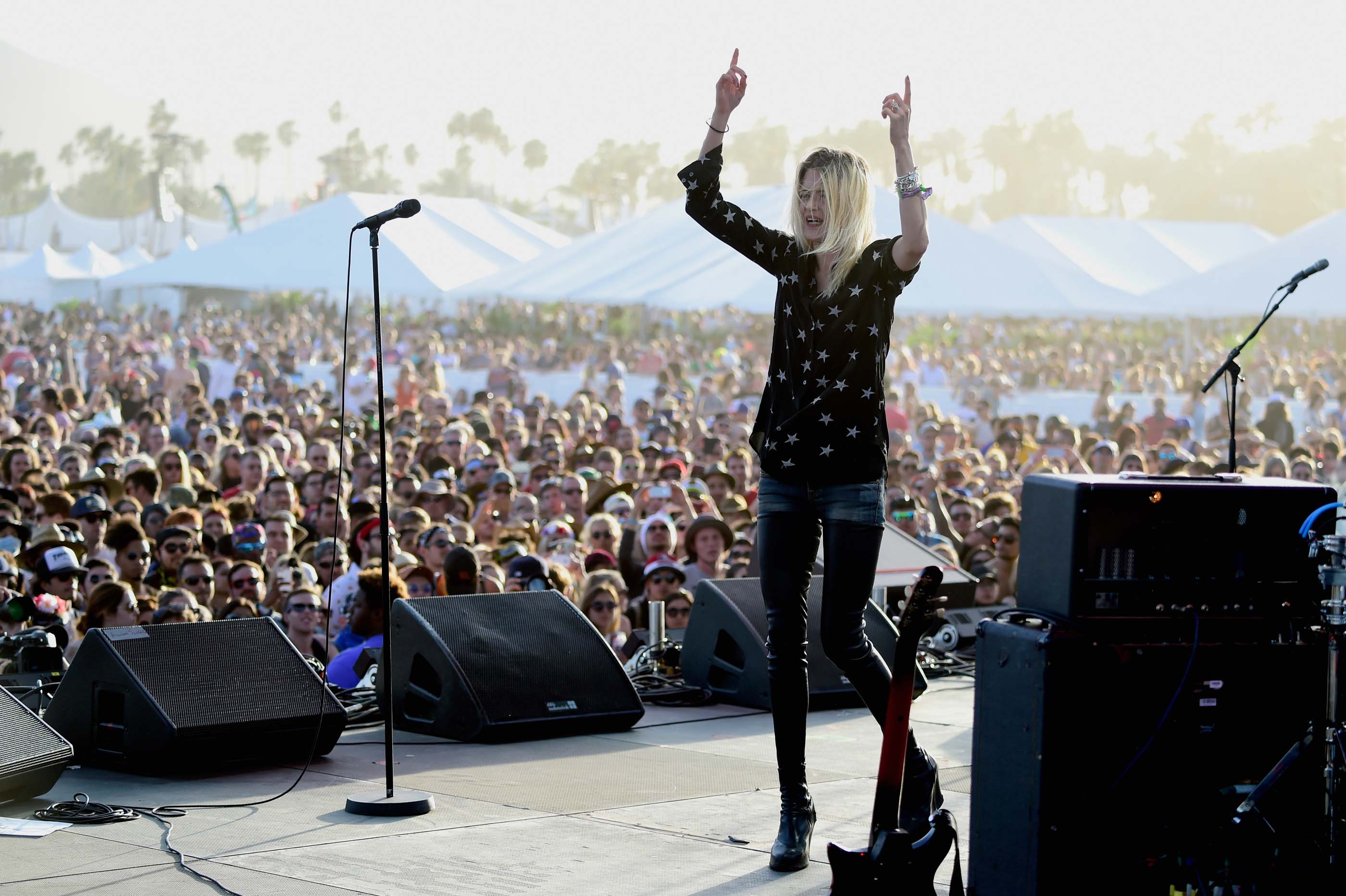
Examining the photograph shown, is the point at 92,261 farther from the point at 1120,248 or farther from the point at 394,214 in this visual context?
the point at 394,214

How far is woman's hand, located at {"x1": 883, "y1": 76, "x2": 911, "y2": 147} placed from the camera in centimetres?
360

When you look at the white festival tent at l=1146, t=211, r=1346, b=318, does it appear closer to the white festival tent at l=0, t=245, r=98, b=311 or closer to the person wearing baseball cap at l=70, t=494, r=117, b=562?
the person wearing baseball cap at l=70, t=494, r=117, b=562

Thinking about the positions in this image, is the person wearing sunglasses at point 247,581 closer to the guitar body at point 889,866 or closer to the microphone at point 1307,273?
the microphone at point 1307,273

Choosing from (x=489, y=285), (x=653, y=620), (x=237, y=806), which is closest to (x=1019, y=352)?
(x=489, y=285)

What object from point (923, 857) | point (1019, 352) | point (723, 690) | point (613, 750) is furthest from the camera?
point (1019, 352)

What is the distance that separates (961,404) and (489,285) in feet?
19.8

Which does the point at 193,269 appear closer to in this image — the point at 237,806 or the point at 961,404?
the point at 961,404

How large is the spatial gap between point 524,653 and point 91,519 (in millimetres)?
4974

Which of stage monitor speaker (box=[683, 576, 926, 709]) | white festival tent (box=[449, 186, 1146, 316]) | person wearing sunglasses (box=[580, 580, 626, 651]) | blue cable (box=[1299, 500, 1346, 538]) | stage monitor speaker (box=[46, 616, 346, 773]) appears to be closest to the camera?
blue cable (box=[1299, 500, 1346, 538])

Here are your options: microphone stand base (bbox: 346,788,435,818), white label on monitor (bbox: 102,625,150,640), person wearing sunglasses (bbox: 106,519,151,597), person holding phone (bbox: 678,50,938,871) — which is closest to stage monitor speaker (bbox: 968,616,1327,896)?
person holding phone (bbox: 678,50,938,871)

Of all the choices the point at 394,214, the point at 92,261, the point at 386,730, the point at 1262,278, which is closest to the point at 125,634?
the point at 386,730

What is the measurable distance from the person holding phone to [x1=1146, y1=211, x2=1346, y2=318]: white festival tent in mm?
13227

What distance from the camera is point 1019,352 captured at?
1262 inches

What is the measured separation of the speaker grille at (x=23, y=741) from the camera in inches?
166
